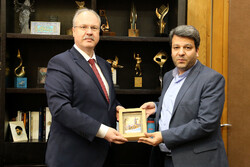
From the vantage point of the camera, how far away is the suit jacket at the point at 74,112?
1.61m

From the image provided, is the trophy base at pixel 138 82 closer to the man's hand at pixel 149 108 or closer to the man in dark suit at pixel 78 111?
the man's hand at pixel 149 108

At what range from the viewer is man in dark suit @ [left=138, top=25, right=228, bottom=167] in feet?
5.14

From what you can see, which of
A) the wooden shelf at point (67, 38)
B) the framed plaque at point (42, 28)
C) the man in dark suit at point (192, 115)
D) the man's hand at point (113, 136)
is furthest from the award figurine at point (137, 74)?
the man's hand at point (113, 136)

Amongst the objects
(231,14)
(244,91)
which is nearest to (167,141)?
(244,91)

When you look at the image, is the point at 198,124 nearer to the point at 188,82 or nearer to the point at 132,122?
the point at 188,82

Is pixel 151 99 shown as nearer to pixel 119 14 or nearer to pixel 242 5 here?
pixel 119 14

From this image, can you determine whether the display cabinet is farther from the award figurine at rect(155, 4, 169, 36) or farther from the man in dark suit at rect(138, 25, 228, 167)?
the man in dark suit at rect(138, 25, 228, 167)

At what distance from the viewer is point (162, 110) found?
1840 mm

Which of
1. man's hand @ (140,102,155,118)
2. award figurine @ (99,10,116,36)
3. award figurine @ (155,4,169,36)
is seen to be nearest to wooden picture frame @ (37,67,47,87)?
award figurine @ (99,10,116,36)

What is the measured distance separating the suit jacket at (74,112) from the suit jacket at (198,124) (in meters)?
0.47

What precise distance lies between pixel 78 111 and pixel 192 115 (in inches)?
28.1

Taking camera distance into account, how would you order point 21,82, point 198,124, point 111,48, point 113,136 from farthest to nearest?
1. point 111,48
2. point 21,82
3. point 113,136
4. point 198,124

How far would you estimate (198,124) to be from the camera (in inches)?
61.3

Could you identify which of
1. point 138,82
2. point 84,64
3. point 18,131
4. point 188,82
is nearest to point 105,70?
point 84,64
